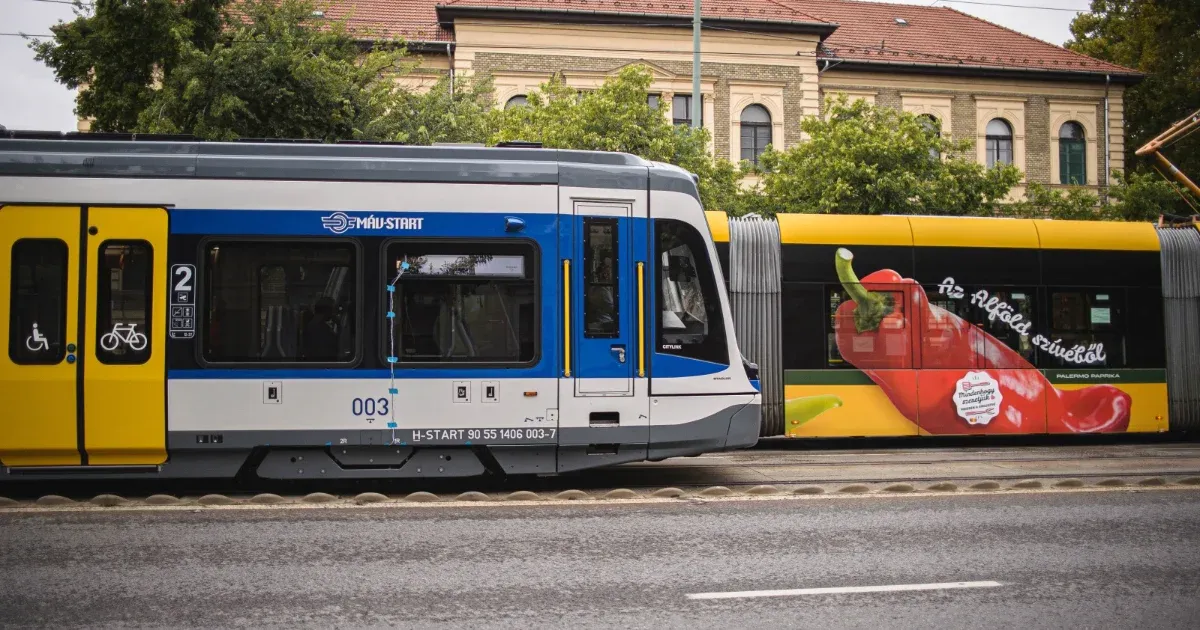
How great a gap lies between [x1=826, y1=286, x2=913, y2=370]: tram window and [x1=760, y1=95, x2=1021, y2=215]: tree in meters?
8.57

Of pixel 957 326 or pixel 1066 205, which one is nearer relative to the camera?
pixel 957 326

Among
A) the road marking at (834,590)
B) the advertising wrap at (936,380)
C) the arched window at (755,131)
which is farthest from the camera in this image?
the arched window at (755,131)

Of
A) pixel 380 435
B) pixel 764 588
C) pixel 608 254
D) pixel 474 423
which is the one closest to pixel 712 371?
pixel 608 254

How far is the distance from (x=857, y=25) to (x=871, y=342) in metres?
27.8

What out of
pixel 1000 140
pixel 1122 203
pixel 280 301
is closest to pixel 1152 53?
pixel 1000 140

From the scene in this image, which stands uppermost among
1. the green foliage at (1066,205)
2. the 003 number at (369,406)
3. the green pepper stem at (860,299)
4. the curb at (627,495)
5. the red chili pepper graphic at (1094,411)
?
the green foliage at (1066,205)

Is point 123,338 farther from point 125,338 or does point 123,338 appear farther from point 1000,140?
point 1000,140

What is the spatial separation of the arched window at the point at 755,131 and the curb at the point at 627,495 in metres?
25.4

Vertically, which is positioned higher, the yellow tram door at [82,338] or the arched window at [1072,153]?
the arched window at [1072,153]

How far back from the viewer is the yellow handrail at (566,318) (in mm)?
9570

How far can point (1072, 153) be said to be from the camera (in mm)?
37719

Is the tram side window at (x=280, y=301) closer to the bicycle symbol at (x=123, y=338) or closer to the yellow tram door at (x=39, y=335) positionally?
the bicycle symbol at (x=123, y=338)

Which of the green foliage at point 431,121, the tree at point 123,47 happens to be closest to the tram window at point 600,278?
the green foliage at point 431,121

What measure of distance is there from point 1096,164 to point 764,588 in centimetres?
3678
